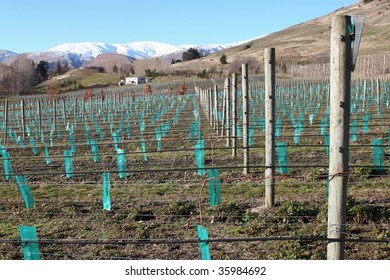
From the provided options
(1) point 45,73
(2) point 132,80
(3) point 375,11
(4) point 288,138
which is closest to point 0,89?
(2) point 132,80

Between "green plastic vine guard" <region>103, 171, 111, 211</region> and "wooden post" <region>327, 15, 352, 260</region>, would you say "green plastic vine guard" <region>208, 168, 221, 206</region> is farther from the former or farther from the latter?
"wooden post" <region>327, 15, 352, 260</region>

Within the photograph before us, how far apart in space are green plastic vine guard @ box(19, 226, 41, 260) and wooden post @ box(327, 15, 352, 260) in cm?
249

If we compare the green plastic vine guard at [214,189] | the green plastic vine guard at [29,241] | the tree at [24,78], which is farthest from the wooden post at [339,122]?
the tree at [24,78]

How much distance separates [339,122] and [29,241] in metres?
2.69

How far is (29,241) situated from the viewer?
382cm

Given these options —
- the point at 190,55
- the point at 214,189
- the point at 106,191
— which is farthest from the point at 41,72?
the point at 214,189

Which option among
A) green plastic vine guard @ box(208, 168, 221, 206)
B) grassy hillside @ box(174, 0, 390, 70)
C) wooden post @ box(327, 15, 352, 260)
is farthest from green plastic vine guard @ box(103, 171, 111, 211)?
grassy hillside @ box(174, 0, 390, 70)

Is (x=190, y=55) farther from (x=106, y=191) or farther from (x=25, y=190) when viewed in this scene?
(x=106, y=191)

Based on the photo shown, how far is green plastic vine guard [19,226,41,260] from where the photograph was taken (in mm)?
3882

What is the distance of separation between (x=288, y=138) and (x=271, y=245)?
357 inches

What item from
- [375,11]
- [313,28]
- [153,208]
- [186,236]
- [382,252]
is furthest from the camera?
[313,28]

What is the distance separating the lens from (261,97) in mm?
35562

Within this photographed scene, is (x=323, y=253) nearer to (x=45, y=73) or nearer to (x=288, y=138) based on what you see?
(x=288, y=138)

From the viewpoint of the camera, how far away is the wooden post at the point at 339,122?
142 inches
